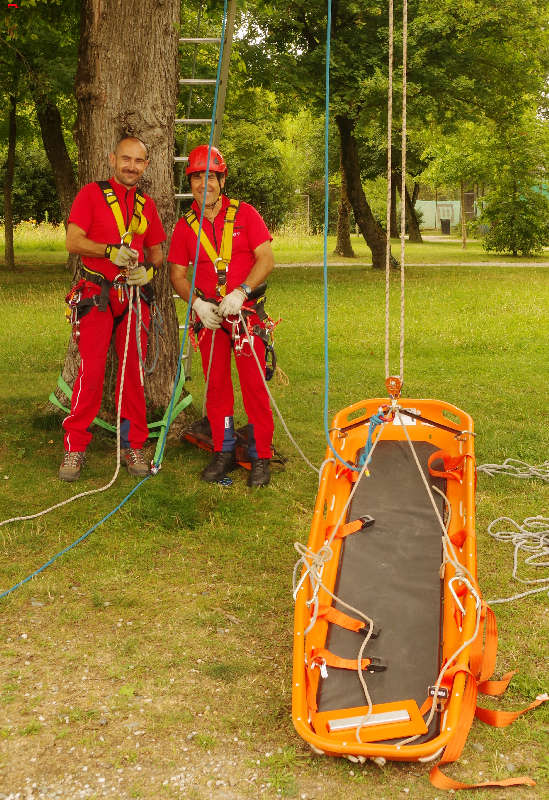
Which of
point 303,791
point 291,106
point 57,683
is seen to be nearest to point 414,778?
point 303,791

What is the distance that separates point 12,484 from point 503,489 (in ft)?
12.0

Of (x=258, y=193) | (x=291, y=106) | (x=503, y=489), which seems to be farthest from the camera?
(x=258, y=193)

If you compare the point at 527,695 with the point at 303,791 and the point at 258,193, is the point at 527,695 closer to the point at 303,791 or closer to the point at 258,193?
the point at 303,791

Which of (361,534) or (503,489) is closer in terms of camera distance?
(361,534)

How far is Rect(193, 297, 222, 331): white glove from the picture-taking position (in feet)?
19.8

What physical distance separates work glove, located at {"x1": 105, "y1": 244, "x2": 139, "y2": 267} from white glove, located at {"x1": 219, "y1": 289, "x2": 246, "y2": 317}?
69cm

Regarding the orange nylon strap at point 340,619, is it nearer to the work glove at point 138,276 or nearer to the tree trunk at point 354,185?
the work glove at point 138,276

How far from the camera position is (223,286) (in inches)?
244

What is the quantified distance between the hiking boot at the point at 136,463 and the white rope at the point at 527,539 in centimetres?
261

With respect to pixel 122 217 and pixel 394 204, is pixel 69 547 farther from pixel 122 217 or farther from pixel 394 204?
pixel 394 204

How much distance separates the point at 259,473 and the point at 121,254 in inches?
74.1

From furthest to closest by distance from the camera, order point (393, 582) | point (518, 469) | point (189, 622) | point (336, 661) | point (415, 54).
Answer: point (415, 54), point (518, 469), point (189, 622), point (393, 582), point (336, 661)

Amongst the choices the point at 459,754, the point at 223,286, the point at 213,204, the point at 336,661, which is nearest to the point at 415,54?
the point at 213,204

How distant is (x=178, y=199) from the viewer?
783 centimetres
